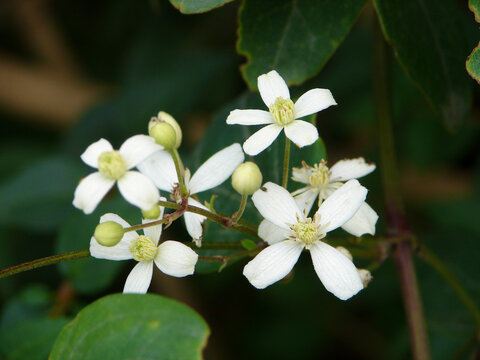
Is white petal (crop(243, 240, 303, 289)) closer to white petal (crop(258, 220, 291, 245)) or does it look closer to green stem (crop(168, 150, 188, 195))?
white petal (crop(258, 220, 291, 245))

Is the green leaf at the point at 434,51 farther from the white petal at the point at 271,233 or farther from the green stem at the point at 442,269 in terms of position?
the white petal at the point at 271,233

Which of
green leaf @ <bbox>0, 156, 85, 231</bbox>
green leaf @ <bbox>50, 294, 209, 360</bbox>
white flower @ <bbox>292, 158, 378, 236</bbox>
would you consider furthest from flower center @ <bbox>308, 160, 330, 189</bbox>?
green leaf @ <bbox>0, 156, 85, 231</bbox>

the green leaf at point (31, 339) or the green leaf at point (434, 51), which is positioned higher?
the green leaf at point (434, 51)

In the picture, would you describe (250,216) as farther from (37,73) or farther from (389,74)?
(37,73)

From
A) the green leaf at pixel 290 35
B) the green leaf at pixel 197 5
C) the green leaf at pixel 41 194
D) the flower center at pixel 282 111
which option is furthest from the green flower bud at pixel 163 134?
the green leaf at pixel 41 194

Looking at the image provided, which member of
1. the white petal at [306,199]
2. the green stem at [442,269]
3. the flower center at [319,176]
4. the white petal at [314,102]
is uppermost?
the white petal at [314,102]

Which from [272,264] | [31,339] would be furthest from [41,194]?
[272,264]

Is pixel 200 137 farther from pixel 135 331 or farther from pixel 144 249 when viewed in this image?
pixel 135 331
